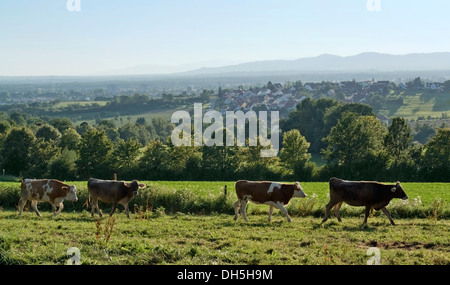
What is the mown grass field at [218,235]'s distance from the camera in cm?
1195

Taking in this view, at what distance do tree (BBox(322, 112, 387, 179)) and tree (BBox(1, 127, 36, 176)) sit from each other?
41488 millimetres

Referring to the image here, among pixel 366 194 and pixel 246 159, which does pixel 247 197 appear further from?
pixel 246 159

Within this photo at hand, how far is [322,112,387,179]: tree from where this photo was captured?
5031 centimetres

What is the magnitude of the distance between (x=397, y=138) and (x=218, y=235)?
48.8m

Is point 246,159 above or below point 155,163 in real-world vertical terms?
below

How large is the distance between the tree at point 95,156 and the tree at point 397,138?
116 feet

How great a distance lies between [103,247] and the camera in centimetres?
1264

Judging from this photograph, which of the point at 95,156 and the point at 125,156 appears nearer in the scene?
the point at 125,156

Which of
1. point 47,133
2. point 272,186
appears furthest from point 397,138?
point 47,133

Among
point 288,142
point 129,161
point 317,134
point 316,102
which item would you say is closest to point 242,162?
point 288,142

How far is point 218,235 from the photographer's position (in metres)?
14.9

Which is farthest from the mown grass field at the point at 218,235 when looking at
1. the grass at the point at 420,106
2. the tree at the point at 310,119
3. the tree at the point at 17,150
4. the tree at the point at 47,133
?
the grass at the point at 420,106
